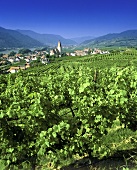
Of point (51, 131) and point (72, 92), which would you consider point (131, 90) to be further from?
point (51, 131)

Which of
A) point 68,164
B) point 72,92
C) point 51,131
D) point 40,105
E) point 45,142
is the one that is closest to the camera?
point 45,142

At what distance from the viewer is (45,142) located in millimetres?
6598

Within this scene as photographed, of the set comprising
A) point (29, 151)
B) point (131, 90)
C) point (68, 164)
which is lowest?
point (68, 164)

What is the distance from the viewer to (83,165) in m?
9.15

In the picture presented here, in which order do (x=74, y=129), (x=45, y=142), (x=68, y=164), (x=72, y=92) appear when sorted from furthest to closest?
1. (x=68, y=164)
2. (x=72, y=92)
3. (x=74, y=129)
4. (x=45, y=142)

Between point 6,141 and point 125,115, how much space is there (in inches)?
174

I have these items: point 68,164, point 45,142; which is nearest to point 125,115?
point 68,164

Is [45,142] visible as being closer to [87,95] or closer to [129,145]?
[87,95]

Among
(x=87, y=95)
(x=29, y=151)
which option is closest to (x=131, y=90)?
(x=87, y=95)

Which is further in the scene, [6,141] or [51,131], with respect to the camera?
[6,141]

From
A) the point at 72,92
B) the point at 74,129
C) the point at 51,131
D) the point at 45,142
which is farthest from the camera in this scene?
the point at 72,92

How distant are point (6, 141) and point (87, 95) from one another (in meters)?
3.34

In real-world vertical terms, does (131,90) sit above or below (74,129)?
above

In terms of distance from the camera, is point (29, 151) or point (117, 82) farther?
point (117, 82)
